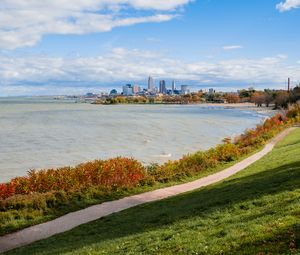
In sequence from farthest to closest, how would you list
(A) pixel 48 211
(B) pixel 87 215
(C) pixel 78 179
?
(C) pixel 78 179 → (A) pixel 48 211 → (B) pixel 87 215

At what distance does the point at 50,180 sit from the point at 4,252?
8553 millimetres

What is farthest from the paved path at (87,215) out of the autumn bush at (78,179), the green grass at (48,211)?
the autumn bush at (78,179)

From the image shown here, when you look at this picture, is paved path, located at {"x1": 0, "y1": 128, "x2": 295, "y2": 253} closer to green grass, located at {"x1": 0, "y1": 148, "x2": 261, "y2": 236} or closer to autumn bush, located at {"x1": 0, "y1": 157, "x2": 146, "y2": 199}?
green grass, located at {"x1": 0, "y1": 148, "x2": 261, "y2": 236}

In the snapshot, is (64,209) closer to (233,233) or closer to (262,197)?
(262,197)

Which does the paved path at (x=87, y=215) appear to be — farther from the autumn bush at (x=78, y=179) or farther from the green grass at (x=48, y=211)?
the autumn bush at (x=78, y=179)

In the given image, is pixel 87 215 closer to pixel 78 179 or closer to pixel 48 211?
pixel 48 211

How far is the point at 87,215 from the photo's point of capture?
60.7ft

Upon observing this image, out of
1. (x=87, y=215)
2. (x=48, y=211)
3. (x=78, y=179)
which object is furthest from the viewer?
(x=78, y=179)

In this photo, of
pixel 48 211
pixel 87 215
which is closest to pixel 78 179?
pixel 48 211

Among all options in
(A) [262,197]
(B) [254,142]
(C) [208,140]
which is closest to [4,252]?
(A) [262,197]

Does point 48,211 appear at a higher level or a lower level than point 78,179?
lower

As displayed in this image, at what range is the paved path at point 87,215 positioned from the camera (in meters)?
15.9

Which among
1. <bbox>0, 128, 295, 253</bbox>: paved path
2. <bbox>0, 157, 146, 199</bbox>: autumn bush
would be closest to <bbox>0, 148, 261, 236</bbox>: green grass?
<bbox>0, 128, 295, 253</bbox>: paved path

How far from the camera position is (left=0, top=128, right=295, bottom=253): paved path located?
15852 millimetres
